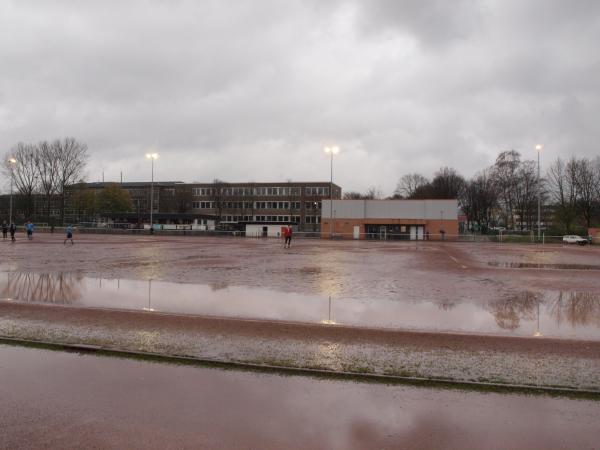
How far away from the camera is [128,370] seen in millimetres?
6375

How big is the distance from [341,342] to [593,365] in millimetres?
3948

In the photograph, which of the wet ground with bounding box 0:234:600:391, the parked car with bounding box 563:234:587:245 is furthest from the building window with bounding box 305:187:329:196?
the wet ground with bounding box 0:234:600:391

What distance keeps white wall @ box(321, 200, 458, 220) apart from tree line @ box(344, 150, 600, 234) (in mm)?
13528

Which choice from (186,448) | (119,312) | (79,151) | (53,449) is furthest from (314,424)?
(79,151)

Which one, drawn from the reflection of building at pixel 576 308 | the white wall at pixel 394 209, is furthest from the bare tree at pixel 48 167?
the reflection of building at pixel 576 308

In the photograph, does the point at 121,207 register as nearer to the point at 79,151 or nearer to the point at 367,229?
the point at 79,151

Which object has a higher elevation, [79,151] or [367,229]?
[79,151]

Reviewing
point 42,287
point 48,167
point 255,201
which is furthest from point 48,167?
point 42,287

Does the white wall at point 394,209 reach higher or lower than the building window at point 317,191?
lower

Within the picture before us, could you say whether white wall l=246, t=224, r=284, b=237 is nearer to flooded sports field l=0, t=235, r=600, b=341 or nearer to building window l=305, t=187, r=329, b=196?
building window l=305, t=187, r=329, b=196

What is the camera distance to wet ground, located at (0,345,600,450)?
4.46 m

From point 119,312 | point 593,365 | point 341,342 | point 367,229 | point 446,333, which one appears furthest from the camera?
point 367,229

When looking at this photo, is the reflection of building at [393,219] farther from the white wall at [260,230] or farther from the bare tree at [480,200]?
the bare tree at [480,200]

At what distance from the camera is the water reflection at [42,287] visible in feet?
39.5
